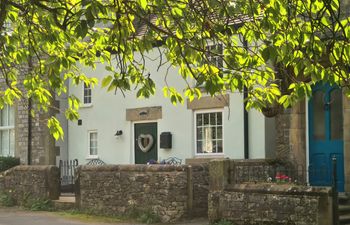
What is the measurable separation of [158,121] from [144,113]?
538 mm

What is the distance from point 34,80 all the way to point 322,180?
772 cm

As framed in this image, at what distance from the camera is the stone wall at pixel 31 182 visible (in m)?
16.2

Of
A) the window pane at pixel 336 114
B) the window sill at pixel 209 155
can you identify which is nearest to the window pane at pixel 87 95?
the window sill at pixel 209 155

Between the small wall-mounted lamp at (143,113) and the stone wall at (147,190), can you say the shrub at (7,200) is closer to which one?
the stone wall at (147,190)

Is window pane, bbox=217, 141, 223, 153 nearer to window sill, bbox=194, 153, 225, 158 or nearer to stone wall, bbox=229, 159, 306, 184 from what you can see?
window sill, bbox=194, 153, 225, 158

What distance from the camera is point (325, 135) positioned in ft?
46.2

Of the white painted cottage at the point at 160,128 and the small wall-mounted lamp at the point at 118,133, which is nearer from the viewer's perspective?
the white painted cottage at the point at 160,128

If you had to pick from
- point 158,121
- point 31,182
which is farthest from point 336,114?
point 31,182

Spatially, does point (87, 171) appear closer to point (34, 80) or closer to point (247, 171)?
point (247, 171)

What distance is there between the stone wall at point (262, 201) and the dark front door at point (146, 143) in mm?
5484

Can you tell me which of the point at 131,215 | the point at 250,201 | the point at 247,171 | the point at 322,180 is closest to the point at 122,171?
the point at 131,215

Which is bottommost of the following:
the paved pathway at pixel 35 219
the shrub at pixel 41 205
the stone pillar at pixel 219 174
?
the paved pathway at pixel 35 219

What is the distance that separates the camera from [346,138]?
1294 centimetres

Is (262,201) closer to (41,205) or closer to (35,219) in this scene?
(35,219)
